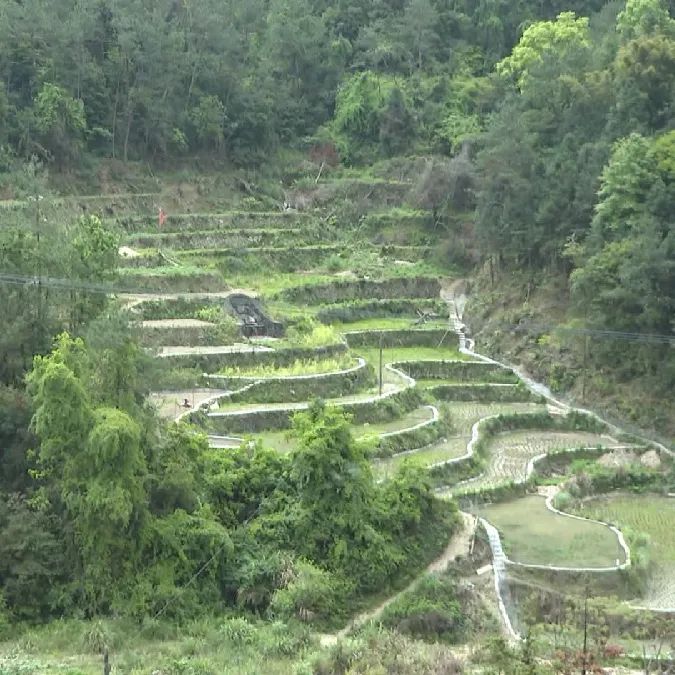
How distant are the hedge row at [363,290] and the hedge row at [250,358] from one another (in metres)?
7.43

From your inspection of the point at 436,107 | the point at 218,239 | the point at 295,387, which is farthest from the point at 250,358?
the point at 436,107

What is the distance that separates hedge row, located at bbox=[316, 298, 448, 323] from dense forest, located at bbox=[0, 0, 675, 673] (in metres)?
2.56

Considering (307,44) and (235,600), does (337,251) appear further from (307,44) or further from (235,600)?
(235,600)

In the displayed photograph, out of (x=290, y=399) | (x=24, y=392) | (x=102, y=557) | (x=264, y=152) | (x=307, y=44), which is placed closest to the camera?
(x=102, y=557)

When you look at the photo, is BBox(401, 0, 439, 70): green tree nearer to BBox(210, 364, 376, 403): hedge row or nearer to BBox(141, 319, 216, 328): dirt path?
BBox(141, 319, 216, 328): dirt path

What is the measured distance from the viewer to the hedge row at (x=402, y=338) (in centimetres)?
3800

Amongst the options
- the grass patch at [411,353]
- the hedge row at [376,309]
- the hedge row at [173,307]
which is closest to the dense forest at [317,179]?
the hedge row at [376,309]

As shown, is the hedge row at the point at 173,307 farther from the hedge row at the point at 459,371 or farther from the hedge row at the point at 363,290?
the hedge row at the point at 459,371

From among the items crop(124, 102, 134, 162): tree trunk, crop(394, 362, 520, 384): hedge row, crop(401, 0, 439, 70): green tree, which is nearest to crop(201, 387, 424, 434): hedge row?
crop(394, 362, 520, 384): hedge row

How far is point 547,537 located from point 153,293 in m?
17.3

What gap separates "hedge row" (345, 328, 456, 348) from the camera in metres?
38.0

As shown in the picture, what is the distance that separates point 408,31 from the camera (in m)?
62.6

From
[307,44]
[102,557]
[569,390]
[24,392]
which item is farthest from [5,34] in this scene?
[102,557]

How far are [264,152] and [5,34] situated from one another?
530 inches
